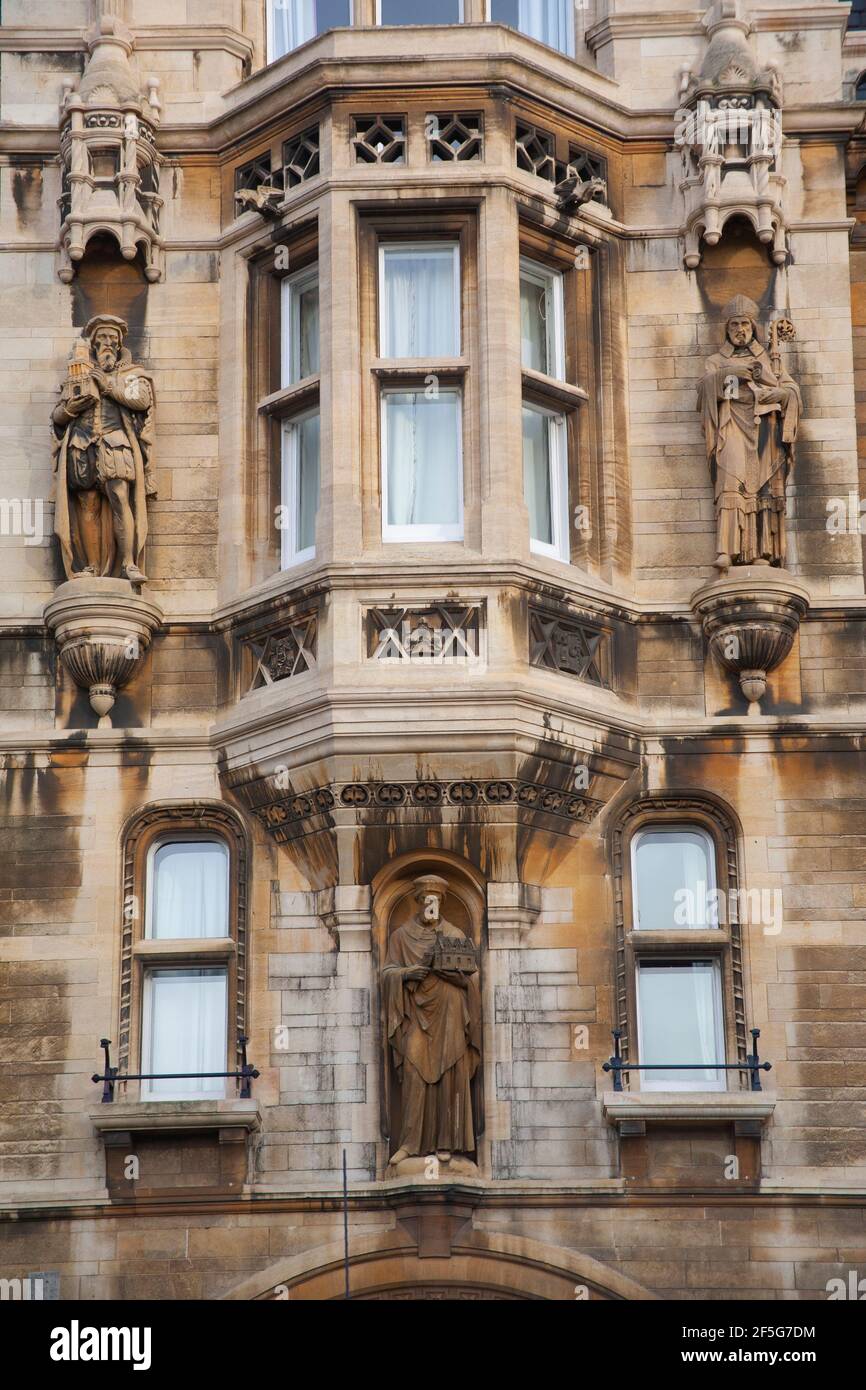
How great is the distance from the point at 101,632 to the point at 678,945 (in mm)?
5264

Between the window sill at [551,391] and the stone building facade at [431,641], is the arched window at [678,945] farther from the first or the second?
the window sill at [551,391]

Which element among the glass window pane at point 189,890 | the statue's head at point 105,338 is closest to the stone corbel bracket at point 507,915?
the glass window pane at point 189,890

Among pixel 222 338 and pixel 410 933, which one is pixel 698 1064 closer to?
pixel 410 933

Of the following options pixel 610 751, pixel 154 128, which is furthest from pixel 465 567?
pixel 154 128

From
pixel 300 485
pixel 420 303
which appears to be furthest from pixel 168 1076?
pixel 420 303

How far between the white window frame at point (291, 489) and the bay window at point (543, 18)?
14.1 ft

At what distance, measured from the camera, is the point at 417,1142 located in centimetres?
2342

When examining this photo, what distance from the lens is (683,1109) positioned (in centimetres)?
2345

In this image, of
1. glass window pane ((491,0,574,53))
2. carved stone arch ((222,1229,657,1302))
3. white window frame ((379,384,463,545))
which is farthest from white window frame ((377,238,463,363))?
carved stone arch ((222,1229,657,1302))

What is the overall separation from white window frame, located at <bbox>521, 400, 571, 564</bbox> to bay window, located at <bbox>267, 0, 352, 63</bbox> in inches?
169

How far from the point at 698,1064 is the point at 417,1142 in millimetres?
2295

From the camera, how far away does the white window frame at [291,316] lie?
2595 centimetres

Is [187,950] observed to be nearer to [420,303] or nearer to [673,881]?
[673,881]

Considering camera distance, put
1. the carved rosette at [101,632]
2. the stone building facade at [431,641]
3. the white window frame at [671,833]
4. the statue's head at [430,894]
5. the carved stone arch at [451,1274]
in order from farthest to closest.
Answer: the carved rosette at [101,632] < the white window frame at [671,833] < the statue's head at [430,894] < the stone building facade at [431,641] < the carved stone arch at [451,1274]
